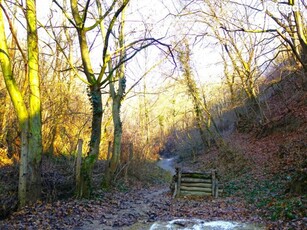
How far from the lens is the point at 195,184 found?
12.3m

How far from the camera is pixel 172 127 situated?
1766 inches

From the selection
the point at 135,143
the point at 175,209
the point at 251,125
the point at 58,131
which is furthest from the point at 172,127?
the point at 175,209

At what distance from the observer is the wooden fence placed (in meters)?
12.0

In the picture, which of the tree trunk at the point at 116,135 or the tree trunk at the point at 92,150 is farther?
the tree trunk at the point at 116,135

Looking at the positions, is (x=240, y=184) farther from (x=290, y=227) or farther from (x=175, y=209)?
(x=290, y=227)

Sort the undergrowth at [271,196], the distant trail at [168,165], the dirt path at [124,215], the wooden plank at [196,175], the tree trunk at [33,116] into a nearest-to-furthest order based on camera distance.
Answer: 1. the undergrowth at [271,196]
2. the dirt path at [124,215]
3. the tree trunk at [33,116]
4. the wooden plank at [196,175]
5. the distant trail at [168,165]

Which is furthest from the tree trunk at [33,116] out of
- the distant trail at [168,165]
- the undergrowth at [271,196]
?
the distant trail at [168,165]

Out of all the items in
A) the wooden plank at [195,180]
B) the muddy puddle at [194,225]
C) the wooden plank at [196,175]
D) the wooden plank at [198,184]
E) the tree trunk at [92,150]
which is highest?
the tree trunk at [92,150]

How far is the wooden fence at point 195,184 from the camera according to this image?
39.5 feet

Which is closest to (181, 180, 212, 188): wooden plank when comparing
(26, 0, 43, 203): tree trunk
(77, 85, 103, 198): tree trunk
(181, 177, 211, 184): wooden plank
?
(181, 177, 211, 184): wooden plank

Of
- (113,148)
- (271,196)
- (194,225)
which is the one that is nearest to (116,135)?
(113,148)

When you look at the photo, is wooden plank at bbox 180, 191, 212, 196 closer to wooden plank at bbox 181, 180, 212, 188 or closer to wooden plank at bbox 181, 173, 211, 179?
wooden plank at bbox 181, 180, 212, 188

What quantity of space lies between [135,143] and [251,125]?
1099 centimetres

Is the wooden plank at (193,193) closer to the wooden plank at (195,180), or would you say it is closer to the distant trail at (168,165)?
the wooden plank at (195,180)
